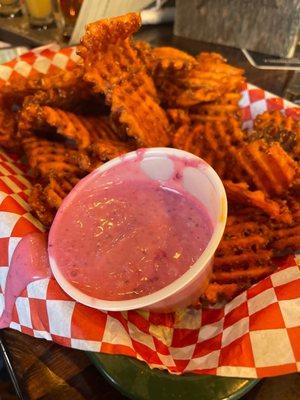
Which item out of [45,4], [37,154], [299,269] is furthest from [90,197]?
[45,4]

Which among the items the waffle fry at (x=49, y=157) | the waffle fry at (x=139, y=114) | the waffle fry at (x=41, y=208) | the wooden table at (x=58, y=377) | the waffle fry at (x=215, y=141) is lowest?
the wooden table at (x=58, y=377)

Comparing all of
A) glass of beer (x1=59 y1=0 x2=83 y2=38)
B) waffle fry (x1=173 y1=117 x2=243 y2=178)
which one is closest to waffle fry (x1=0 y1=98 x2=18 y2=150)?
waffle fry (x1=173 y1=117 x2=243 y2=178)

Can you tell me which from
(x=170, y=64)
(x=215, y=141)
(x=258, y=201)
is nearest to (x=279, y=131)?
(x=215, y=141)

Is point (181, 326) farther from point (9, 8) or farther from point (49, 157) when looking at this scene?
point (9, 8)

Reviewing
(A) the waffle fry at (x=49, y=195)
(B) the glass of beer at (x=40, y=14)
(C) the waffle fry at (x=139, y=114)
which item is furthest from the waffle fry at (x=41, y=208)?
(B) the glass of beer at (x=40, y=14)

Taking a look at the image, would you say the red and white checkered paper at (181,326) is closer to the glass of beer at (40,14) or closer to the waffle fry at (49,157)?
the waffle fry at (49,157)

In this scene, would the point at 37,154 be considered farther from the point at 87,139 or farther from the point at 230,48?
the point at 230,48
